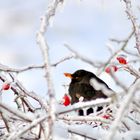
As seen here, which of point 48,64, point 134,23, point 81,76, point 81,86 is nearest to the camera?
point 48,64

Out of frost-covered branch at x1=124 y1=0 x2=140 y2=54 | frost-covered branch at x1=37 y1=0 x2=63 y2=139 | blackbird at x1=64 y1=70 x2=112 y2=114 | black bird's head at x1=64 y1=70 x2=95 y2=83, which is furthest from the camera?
black bird's head at x1=64 y1=70 x2=95 y2=83

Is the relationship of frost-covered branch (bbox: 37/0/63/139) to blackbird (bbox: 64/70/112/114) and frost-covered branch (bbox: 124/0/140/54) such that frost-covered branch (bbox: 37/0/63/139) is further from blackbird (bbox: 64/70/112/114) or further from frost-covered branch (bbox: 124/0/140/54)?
blackbird (bbox: 64/70/112/114)

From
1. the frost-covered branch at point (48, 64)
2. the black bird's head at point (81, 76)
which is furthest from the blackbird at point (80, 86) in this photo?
the frost-covered branch at point (48, 64)

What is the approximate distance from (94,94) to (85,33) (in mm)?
1607

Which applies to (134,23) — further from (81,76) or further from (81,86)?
(81,76)

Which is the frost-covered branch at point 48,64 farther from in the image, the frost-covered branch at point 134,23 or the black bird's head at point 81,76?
the black bird's head at point 81,76

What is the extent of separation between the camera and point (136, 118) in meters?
1.80

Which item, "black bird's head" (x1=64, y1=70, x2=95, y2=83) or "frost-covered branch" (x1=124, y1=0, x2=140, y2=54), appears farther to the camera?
"black bird's head" (x1=64, y1=70, x2=95, y2=83)

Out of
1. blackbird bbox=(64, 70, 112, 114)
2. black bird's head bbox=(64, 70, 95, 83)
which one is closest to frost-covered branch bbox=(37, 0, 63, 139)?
blackbird bbox=(64, 70, 112, 114)

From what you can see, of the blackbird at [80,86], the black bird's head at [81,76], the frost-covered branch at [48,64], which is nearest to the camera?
the frost-covered branch at [48,64]

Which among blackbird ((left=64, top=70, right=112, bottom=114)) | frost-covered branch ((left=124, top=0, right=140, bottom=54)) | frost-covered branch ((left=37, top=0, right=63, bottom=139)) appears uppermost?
blackbird ((left=64, top=70, right=112, bottom=114))

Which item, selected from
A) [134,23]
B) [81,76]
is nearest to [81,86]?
[81,76]

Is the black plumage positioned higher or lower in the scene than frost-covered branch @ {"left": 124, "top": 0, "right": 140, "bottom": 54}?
higher

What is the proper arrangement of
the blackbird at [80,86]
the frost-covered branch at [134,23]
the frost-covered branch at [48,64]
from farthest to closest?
the blackbird at [80,86], the frost-covered branch at [134,23], the frost-covered branch at [48,64]
